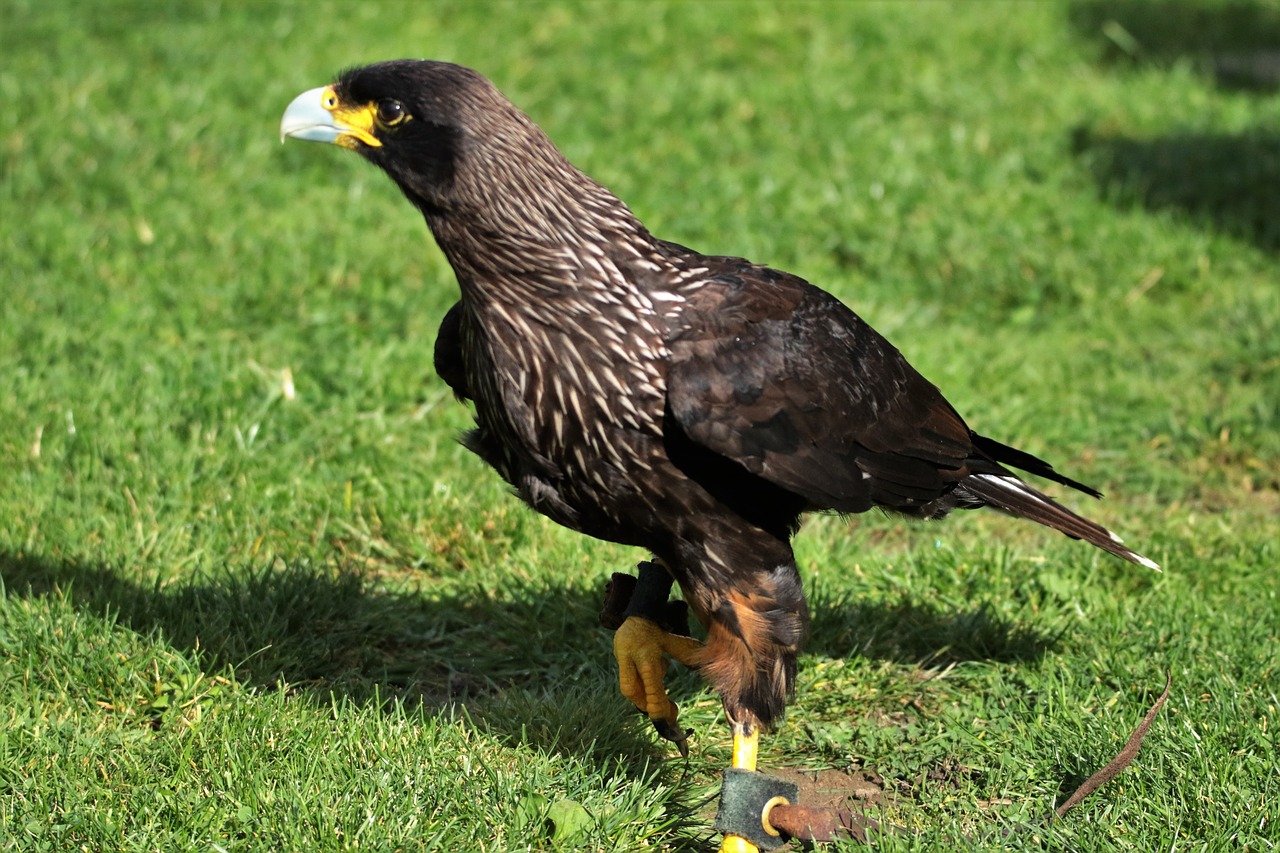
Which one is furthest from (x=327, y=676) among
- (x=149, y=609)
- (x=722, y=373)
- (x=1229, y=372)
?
(x=1229, y=372)

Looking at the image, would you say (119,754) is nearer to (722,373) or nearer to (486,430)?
(486,430)

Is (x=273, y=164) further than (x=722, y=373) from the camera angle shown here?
Yes

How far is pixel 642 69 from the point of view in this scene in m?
8.88

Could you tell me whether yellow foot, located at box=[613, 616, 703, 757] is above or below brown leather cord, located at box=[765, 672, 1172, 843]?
above

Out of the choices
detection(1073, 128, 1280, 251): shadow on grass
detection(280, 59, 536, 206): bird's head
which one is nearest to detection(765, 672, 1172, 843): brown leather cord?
detection(280, 59, 536, 206): bird's head

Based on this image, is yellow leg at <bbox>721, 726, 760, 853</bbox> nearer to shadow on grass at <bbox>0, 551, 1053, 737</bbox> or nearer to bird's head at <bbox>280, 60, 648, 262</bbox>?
shadow on grass at <bbox>0, 551, 1053, 737</bbox>

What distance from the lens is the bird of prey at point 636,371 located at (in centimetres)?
331

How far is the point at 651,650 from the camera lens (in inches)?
146

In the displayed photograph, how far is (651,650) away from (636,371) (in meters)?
0.83

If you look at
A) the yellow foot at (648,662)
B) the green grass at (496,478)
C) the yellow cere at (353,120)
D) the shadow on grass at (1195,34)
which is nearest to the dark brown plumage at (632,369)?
the yellow cere at (353,120)

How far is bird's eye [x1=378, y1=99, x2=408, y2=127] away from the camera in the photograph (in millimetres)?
3428

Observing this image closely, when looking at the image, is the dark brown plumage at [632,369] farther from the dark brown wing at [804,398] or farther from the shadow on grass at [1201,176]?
the shadow on grass at [1201,176]

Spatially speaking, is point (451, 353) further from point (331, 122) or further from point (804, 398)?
point (804, 398)

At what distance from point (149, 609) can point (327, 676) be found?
572 mm
